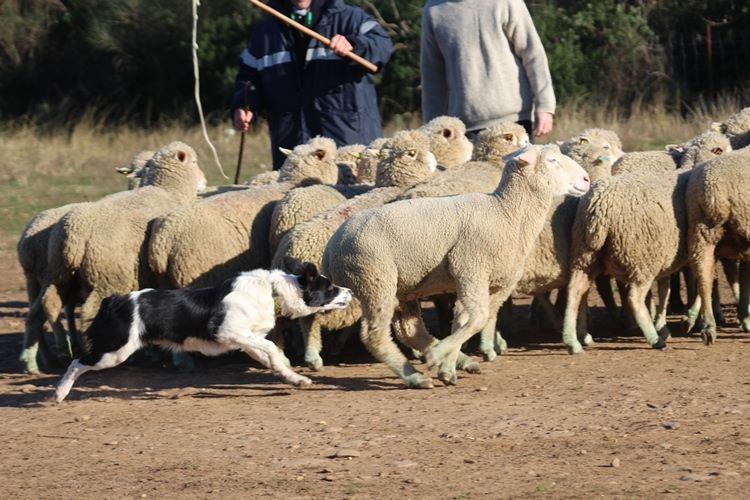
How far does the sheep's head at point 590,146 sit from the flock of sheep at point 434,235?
28mm

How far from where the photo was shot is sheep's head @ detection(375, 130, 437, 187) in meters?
8.80

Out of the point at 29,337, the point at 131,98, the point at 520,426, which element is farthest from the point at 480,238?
the point at 131,98

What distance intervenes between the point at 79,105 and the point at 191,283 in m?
22.0

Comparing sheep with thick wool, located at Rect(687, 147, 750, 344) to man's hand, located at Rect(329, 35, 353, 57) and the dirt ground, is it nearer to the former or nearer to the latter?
the dirt ground

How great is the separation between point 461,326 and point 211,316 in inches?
54.9

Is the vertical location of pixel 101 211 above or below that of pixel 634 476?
above

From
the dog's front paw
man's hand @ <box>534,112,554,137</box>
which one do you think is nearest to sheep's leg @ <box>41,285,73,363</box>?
the dog's front paw

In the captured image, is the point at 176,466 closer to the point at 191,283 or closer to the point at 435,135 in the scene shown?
the point at 191,283

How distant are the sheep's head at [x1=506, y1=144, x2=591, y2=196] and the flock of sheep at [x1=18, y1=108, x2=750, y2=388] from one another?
10 mm

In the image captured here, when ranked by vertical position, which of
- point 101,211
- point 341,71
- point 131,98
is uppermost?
point 131,98

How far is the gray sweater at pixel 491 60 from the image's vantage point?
995 centimetres

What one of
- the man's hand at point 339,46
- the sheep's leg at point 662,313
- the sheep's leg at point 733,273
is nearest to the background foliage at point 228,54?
the sheep's leg at point 733,273

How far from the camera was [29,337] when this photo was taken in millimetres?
9117

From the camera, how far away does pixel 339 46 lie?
10.4m
